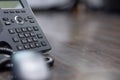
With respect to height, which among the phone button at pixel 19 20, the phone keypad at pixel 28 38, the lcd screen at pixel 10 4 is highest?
the lcd screen at pixel 10 4

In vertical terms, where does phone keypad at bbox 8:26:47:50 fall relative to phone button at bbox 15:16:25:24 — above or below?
below

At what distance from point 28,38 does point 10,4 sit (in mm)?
83

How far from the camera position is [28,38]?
0.54 m

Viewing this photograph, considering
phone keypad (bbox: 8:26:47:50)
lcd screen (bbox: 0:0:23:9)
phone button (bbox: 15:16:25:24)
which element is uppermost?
lcd screen (bbox: 0:0:23:9)

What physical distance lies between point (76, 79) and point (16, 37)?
0.14 m

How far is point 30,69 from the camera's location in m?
0.32

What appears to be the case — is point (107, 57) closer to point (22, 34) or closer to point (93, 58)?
point (93, 58)

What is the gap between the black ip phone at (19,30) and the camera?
522 mm

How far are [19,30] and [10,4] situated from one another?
0.22 ft

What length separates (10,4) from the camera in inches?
22.9

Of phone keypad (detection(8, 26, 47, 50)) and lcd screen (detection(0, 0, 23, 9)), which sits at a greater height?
lcd screen (detection(0, 0, 23, 9))

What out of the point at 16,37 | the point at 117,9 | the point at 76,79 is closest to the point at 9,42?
the point at 16,37

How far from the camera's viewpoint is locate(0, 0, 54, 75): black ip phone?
0.52 m

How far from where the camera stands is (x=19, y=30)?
544mm
